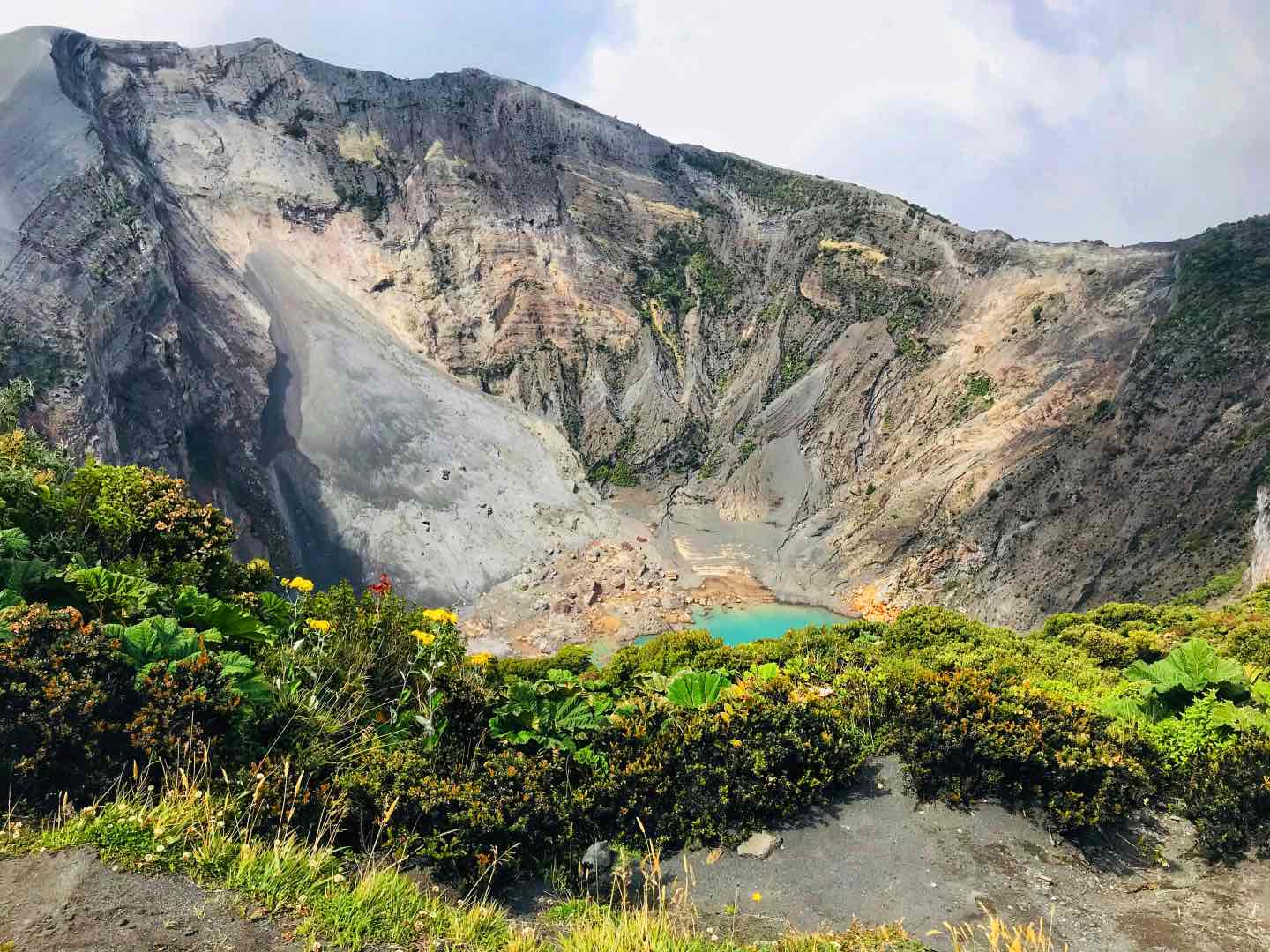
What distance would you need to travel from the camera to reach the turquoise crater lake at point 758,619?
117 feet

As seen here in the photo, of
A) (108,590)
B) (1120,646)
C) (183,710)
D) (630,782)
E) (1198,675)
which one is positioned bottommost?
(630,782)

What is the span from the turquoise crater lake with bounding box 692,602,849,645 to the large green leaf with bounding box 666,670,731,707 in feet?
87.2

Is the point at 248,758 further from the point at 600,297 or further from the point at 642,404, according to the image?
the point at 600,297

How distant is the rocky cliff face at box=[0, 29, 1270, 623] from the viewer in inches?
1351

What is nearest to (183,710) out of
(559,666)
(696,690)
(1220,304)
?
(696,690)

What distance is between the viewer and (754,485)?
47562 mm

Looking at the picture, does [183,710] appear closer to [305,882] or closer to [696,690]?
[305,882]

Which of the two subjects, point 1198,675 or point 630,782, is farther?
point 1198,675

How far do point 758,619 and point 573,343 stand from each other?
25.6m

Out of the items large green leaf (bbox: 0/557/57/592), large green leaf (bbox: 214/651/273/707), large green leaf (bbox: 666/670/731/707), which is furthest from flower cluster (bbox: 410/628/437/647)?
large green leaf (bbox: 0/557/57/592)

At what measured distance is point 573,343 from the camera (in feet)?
179

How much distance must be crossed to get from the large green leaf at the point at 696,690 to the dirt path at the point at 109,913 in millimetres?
4702

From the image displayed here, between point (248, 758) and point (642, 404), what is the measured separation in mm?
47543

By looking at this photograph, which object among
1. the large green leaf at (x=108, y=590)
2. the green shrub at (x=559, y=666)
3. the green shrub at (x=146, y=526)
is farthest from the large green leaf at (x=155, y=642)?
the green shrub at (x=559, y=666)
